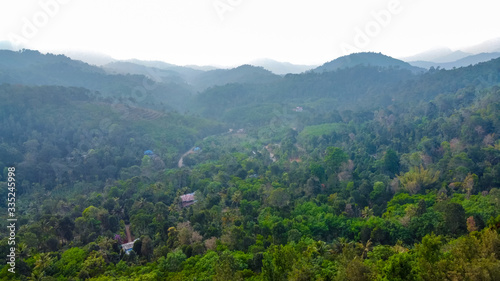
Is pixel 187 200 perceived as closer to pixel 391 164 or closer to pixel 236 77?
pixel 391 164

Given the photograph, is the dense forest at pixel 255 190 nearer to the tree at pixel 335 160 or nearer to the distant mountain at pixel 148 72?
the tree at pixel 335 160

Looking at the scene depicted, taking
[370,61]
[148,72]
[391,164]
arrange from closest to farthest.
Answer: [391,164]
[370,61]
[148,72]

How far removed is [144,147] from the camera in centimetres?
5094

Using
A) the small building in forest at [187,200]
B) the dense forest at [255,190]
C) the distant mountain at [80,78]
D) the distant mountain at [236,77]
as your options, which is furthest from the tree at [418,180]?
the distant mountain at [236,77]

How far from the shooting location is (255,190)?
29.2 meters

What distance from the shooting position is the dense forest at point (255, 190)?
16.2 metres

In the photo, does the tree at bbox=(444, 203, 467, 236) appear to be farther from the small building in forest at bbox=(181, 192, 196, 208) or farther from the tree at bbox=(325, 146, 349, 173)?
the small building in forest at bbox=(181, 192, 196, 208)

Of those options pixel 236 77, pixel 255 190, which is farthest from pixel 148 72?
pixel 255 190

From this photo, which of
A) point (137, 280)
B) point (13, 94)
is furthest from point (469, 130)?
point (13, 94)

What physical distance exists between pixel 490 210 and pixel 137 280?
2032 cm

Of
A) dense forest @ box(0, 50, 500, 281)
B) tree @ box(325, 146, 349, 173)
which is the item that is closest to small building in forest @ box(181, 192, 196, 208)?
dense forest @ box(0, 50, 500, 281)

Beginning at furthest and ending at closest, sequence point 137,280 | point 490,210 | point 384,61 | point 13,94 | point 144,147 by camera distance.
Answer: point 384,61 → point 13,94 → point 144,147 → point 490,210 → point 137,280

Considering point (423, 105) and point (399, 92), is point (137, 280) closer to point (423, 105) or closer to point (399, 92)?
point (423, 105)

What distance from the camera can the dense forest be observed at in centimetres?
1625
